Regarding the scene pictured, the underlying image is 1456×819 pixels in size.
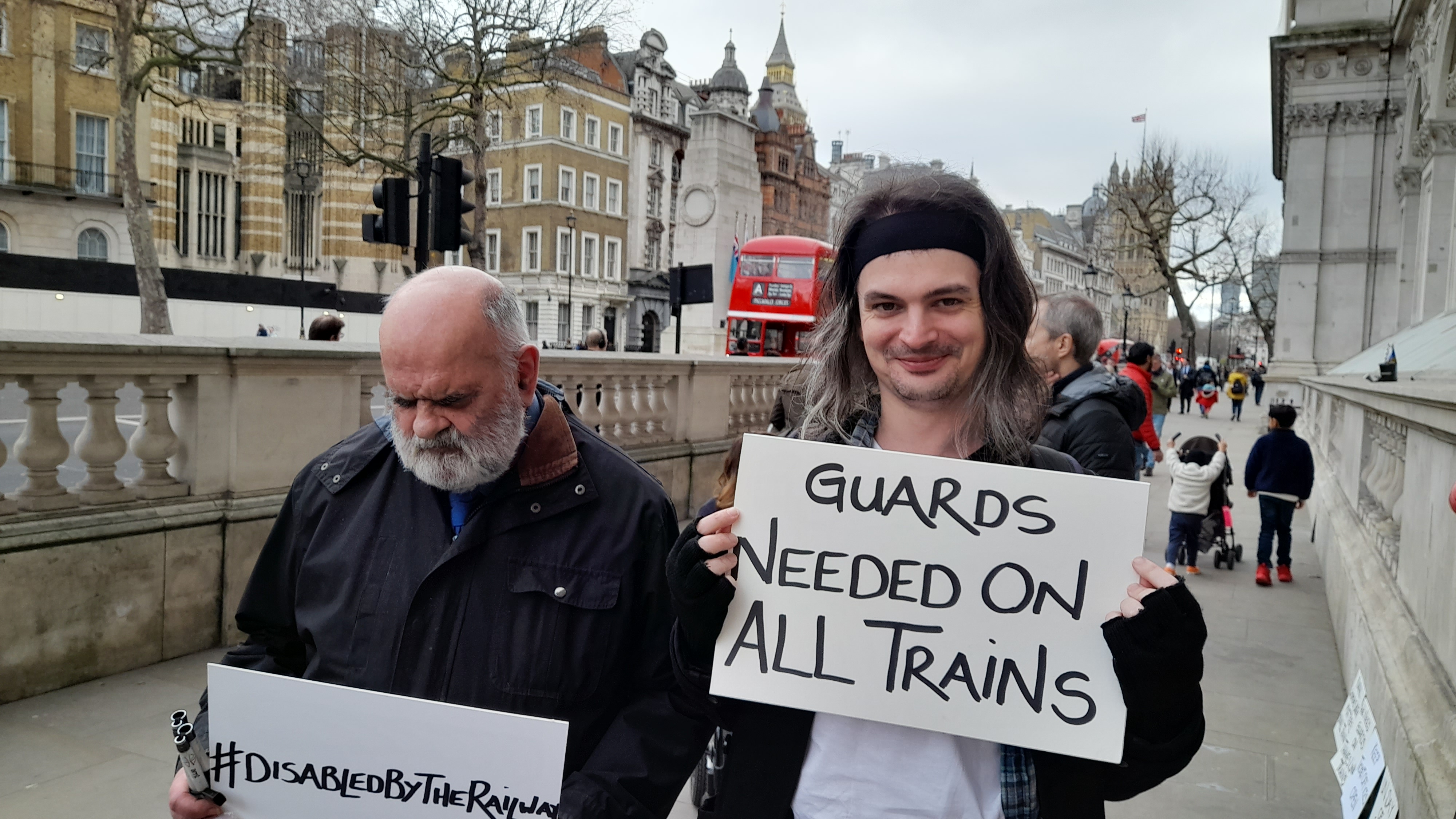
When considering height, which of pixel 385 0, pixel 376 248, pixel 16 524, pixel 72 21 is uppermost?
pixel 72 21

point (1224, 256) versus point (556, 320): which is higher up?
point (1224, 256)

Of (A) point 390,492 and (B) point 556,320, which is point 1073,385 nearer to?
(A) point 390,492

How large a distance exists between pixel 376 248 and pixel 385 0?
29.2 meters

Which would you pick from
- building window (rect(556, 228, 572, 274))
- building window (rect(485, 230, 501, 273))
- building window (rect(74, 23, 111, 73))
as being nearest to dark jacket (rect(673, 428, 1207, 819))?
building window (rect(74, 23, 111, 73))

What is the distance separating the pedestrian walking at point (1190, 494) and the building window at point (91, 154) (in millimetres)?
42960

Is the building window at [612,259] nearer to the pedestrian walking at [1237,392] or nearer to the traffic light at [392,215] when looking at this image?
the pedestrian walking at [1237,392]

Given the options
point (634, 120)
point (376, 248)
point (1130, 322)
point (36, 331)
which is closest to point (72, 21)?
point (376, 248)

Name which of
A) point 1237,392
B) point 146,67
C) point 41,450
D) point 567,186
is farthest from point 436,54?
point 567,186

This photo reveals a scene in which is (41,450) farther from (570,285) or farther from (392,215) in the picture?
(570,285)

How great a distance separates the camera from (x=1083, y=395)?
12.7 feet

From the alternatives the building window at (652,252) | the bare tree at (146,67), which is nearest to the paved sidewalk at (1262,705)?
the bare tree at (146,67)

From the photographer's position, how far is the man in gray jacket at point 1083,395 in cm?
368

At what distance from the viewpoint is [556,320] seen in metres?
54.5

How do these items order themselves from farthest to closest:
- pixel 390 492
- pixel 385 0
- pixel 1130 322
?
pixel 1130 322, pixel 385 0, pixel 390 492
